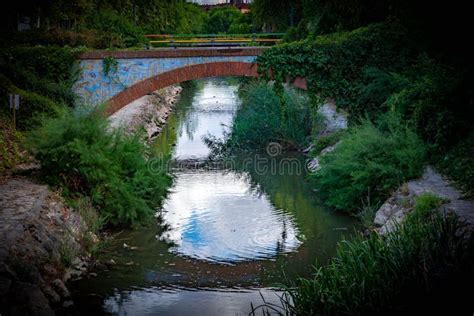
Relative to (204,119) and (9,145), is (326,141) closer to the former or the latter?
(9,145)

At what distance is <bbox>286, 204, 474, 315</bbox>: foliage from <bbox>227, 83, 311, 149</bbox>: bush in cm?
1634

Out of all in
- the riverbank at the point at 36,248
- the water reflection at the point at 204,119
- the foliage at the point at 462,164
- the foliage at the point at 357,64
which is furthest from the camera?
the water reflection at the point at 204,119

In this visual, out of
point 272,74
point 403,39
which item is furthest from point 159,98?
point 403,39

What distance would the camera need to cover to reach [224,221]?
690 inches

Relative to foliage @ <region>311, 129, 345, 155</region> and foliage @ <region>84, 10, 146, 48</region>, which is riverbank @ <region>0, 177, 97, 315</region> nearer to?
foliage @ <region>311, 129, 345, 155</region>

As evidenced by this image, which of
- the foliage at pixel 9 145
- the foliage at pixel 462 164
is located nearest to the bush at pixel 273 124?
the foliage at pixel 9 145

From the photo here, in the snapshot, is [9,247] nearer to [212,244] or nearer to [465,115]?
[212,244]

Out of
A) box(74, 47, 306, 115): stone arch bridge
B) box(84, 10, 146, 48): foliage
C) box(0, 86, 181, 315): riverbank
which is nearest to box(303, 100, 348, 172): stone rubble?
box(74, 47, 306, 115): stone arch bridge

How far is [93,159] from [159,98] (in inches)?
895

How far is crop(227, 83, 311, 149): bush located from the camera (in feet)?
86.4

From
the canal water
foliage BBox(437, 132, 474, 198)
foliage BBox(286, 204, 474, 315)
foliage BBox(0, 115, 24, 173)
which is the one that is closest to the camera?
foliage BBox(286, 204, 474, 315)

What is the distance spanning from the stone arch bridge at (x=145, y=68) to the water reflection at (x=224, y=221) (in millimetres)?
3557

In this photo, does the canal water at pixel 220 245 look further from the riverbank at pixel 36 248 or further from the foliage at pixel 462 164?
the foliage at pixel 462 164

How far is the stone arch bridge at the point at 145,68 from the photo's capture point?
2384 cm
